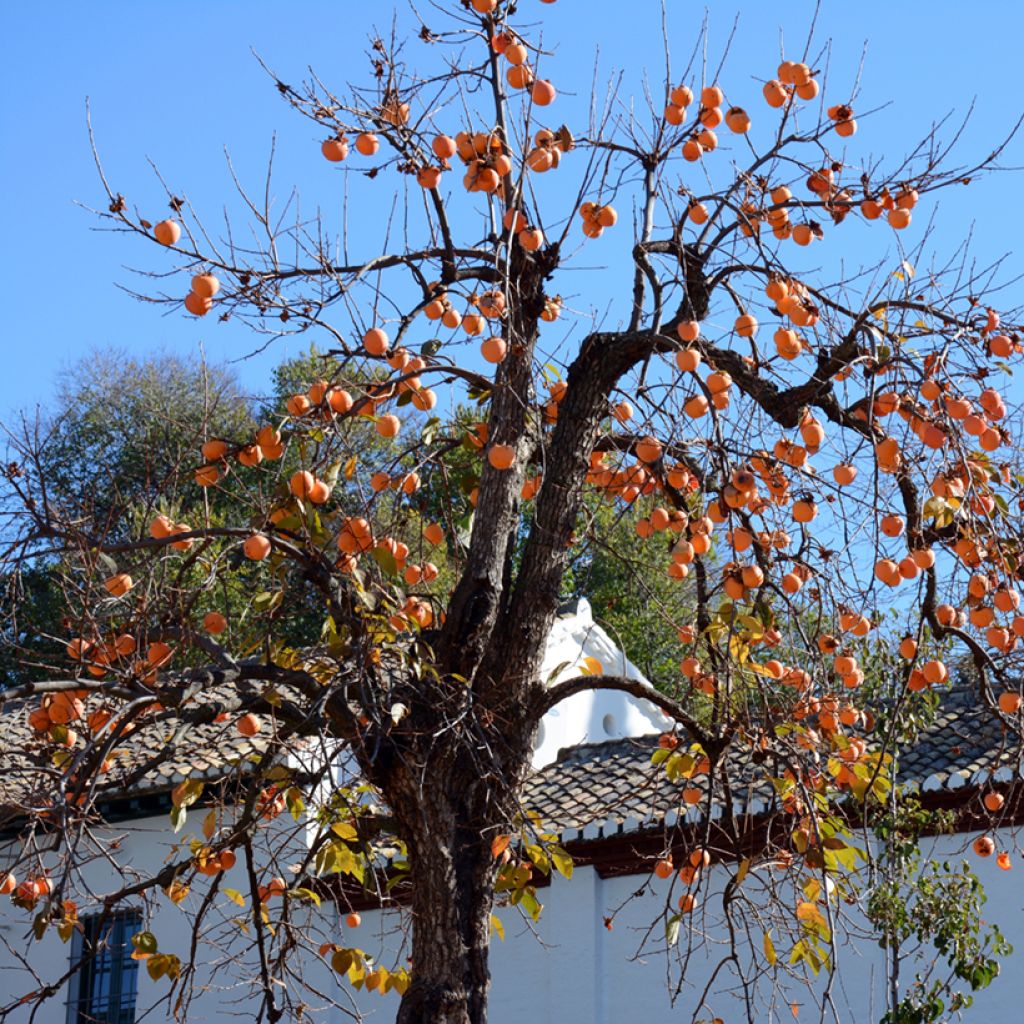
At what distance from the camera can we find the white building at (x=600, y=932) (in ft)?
27.2

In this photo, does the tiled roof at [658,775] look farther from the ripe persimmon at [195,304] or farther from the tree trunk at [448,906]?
the ripe persimmon at [195,304]

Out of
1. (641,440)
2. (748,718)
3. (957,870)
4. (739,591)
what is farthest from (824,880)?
(957,870)

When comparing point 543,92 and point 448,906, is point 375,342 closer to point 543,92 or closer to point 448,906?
point 543,92

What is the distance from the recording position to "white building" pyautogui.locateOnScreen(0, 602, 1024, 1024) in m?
8.28

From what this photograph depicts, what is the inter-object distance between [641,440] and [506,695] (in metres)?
0.90

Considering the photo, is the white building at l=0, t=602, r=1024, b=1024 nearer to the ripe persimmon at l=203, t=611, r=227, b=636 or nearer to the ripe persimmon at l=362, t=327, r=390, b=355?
the ripe persimmon at l=203, t=611, r=227, b=636

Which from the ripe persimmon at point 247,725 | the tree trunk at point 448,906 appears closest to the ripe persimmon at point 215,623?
the ripe persimmon at point 247,725

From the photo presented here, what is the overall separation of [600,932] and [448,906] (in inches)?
225

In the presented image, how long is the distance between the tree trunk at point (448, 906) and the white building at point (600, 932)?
10.7 feet

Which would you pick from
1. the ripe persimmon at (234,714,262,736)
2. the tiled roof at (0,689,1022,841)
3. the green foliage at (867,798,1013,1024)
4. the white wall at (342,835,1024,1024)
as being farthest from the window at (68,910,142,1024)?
the ripe persimmon at (234,714,262,736)

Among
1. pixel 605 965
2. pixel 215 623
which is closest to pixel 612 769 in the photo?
pixel 605 965

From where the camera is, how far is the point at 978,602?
4102mm

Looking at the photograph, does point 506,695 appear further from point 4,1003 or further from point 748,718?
point 4,1003

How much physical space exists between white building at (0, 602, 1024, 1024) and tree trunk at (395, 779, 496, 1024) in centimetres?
327
